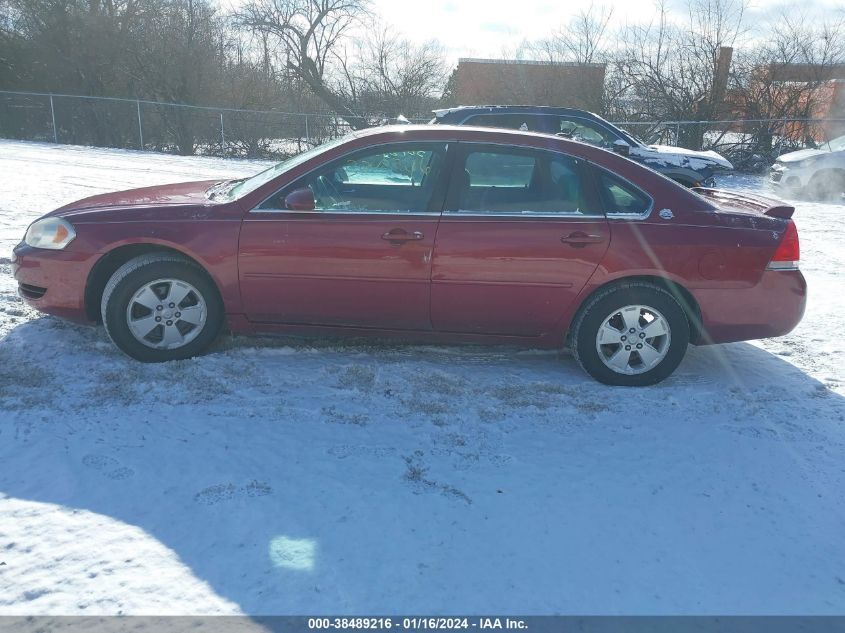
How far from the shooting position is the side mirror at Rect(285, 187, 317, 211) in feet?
14.1

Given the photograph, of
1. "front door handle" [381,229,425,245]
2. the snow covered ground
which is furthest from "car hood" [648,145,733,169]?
"front door handle" [381,229,425,245]

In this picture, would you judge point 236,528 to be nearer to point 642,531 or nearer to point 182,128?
point 642,531

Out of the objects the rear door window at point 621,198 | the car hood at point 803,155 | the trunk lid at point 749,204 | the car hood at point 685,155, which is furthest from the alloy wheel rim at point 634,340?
the car hood at point 803,155

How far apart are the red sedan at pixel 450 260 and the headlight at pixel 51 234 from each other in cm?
1

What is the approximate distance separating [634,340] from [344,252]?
1.89 m

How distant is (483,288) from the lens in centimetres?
438

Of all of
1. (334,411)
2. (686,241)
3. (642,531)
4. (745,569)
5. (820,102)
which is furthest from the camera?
(820,102)

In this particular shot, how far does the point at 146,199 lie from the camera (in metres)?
4.81

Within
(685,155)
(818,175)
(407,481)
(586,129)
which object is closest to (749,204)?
(407,481)

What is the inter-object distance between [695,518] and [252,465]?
204 centimetres

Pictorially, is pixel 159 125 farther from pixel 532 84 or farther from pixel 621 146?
pixel 621 146

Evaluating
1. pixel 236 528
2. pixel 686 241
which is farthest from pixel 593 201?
pixel 236 528

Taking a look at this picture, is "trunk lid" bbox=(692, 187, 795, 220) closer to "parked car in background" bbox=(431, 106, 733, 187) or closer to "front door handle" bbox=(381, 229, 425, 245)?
"front door handle" bbox=(381, 229, 425, 245)

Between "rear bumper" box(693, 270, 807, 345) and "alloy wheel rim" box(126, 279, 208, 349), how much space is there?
3.16 m
